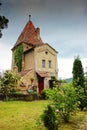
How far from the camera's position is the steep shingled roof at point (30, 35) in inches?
1758

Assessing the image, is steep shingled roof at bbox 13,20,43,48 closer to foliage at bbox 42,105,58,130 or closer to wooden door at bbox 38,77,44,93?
wooden door at bbox 38,77,44,93

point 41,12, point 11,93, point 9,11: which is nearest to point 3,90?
point 11,93

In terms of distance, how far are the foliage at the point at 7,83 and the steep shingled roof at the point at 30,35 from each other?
13403 mm

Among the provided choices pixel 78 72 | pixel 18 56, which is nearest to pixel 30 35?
pixel 18 56

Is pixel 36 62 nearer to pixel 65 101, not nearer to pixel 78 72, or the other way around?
pixel 78 72

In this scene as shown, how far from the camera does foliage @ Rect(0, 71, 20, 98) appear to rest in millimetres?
30250

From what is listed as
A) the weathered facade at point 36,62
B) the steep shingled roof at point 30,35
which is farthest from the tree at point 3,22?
the steep shingled roof at point 30,35

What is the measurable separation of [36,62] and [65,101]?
1118 inches

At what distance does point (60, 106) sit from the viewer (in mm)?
12688

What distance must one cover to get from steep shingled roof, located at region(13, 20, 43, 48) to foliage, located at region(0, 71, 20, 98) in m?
13.4

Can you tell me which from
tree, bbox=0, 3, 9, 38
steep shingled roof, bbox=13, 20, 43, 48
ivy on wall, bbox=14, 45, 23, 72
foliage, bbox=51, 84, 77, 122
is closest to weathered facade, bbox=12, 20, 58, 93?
steep shingled roof, bbox=13, 20, 43, 48

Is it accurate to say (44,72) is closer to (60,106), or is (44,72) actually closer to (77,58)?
(77,58)

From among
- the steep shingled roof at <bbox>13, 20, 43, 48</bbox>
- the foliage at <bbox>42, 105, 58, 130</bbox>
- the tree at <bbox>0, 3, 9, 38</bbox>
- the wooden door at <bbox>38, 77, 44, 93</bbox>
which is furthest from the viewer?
the steep shingled roof at <bbox>13, 20, 43, 48</bbox>

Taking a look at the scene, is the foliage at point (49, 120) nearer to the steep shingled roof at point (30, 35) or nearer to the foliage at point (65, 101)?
the foliage at point (65, 101)
